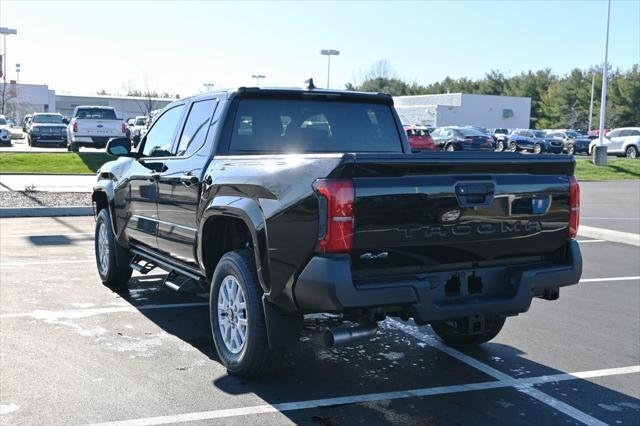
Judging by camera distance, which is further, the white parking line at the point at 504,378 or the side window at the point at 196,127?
the side window at the point at 196,127

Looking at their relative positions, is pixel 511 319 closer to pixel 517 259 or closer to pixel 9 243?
pixel 517 259

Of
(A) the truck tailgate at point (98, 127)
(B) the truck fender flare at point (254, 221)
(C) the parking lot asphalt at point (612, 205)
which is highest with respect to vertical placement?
(A) the truck tailgate at point (98, 127)

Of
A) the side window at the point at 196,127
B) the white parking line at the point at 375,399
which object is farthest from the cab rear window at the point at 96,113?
the white parking line at the point at 375,399

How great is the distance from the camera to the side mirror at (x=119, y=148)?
275 inches

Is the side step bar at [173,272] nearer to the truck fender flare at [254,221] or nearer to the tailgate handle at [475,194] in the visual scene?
the truck fender flare at [254,221]

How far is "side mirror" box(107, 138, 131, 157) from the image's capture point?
6992 mm

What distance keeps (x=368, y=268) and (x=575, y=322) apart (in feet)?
11.4

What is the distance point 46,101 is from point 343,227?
105606mm

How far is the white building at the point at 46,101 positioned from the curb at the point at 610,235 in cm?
7423

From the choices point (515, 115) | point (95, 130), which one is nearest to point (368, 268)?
point (95, 130)

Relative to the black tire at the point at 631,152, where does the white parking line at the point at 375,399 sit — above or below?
below

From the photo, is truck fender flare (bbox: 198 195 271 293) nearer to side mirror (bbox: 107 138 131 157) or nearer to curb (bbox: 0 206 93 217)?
side mirror (bbox: 107 138 131 157)

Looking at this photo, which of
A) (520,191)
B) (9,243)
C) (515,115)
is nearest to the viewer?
(520,191)

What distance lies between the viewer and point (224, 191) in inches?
194
